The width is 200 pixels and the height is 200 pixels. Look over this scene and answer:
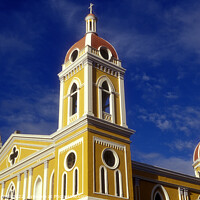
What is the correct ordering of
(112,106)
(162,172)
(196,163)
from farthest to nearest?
(196,163)
(162,172)
(112,106)

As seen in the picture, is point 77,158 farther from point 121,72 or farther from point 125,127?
point 121,72

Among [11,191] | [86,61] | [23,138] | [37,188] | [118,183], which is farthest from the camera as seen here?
[23,138]

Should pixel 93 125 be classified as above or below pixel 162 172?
Result: above

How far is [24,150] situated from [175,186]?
44.3 feet

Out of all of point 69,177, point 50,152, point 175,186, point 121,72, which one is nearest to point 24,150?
point 50,152

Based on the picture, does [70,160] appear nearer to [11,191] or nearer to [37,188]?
[37,188]

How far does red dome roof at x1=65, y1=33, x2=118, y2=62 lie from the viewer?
26844mm

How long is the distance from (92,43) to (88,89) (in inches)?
174

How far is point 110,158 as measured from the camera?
23766 mm

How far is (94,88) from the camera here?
2503 cm

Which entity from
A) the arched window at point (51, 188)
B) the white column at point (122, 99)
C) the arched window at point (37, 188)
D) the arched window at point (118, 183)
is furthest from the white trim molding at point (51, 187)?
the white column at point (122, 99)

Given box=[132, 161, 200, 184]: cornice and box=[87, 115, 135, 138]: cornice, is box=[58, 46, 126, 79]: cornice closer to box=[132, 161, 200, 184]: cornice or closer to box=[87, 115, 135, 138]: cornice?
box=[87, 115, 135, 138]: cornice

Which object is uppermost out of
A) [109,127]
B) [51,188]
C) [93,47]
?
[93,47]

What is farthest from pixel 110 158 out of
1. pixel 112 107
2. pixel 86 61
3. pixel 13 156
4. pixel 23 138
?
pixel 13 156
